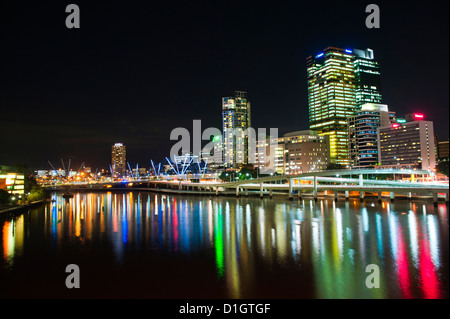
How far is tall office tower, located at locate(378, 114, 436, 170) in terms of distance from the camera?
5369 cm

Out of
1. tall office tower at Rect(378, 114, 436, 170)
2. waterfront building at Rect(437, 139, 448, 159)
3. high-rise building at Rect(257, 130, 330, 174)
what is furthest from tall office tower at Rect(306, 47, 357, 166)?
waterfront building at Rect(437, 139, 448, 159)

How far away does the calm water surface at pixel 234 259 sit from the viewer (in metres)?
8.02

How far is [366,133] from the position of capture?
67.9 metres

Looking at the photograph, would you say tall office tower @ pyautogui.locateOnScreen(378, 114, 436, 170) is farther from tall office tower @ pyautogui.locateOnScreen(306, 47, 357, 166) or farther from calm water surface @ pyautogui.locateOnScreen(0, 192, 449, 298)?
calm water surface @ pyautogui.locateOnScreen(0, 192, 449, 298)

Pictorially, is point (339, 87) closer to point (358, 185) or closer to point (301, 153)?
point (301, 153)

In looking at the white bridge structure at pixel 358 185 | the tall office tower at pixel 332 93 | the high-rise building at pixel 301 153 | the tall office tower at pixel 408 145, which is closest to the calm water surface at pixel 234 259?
the white bridge structure at pixel 358 185

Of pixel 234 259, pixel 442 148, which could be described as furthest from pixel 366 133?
pixel 234 259

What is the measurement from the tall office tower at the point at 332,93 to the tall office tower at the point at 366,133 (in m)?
10.3

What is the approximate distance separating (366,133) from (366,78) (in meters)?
29.5

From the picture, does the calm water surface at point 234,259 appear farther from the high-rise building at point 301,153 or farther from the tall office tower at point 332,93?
the tall office tower at point 332,93

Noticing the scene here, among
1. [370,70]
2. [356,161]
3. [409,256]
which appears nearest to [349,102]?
[370,70]

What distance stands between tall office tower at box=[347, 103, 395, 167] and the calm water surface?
52286mm
